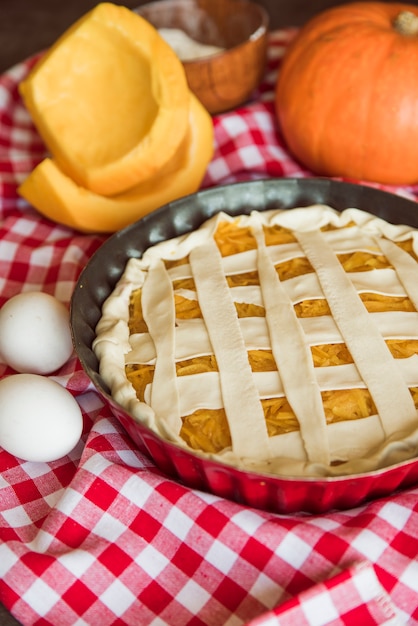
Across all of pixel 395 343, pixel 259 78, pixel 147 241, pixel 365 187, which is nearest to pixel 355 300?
pixel 395 343

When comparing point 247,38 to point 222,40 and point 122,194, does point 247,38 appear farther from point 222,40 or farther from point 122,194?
point 122,194

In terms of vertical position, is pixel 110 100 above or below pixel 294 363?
above

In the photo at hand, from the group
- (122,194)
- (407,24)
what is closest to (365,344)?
(122,194)

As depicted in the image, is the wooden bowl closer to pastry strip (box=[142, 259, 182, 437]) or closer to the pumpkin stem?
the pumpkin stem

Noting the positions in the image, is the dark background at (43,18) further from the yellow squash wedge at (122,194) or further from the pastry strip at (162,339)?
the pastry strip at (162,339)

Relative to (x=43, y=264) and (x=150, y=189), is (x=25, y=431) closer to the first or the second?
(x=43, y=264)

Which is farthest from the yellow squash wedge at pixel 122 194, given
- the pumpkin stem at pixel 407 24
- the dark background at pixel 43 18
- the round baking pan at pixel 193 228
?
the dark background at pixel 43 18

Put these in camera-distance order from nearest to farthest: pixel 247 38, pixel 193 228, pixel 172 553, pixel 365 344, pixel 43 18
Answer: pixel 172 553 → pixel 365 344 → pixel 193 228 → pixel 247 38 → pixel 43 18
